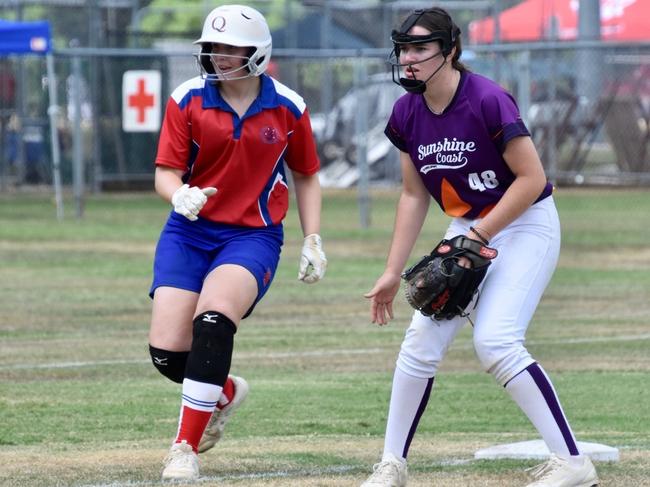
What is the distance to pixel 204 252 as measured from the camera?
6297 millimetres

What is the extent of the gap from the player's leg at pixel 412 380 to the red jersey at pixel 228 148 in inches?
37.8

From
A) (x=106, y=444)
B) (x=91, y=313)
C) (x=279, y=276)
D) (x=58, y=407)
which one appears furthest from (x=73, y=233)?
(x=106, y=444)

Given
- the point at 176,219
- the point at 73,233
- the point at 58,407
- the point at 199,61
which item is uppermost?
the point at 199,61

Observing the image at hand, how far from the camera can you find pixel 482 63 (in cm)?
2505

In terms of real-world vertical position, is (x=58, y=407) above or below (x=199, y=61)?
below

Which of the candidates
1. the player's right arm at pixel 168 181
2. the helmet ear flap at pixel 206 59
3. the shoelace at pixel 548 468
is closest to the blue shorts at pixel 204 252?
the player's right arm at pixel 168 181

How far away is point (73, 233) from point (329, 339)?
327 inches

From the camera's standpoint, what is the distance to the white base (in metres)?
6.24

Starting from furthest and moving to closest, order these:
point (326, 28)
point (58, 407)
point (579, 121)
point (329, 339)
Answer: point (326, 28), point (579, 121), point (329, 339), point (58, 407)

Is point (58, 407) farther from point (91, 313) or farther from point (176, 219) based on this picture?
point (91, 313)

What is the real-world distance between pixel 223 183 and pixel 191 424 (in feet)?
3.35

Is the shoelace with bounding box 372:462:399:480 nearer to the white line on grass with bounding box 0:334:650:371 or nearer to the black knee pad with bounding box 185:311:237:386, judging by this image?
the black knee pad with bounding box 185:311:237:386

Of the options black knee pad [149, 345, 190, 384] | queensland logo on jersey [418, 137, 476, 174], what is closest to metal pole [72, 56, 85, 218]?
black knee pad [149, 345, 190, 384]

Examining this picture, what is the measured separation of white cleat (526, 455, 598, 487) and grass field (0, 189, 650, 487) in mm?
194
